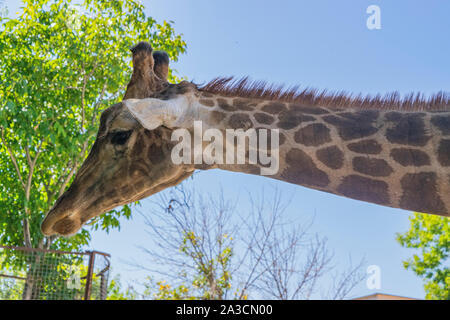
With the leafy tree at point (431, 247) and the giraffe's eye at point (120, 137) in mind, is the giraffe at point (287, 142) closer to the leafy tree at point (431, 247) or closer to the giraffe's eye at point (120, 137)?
the giraffe's eye at point (120, 137)

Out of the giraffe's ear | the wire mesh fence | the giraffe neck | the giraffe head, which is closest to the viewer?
the giraffe neck

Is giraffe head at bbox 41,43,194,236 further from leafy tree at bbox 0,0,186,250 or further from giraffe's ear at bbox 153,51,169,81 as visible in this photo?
leafy tree at bbox 0,0,186,250

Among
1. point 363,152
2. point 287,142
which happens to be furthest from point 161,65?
point 363,152

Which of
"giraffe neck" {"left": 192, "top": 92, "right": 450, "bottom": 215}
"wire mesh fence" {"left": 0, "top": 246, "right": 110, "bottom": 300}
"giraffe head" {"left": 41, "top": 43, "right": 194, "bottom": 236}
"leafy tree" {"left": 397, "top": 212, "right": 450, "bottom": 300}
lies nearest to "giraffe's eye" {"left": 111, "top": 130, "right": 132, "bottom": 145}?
"giraffe head" {"left": 41, "top": 43, "right": 194, "bottom": 236}

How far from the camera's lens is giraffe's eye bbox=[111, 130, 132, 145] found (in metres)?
1.95

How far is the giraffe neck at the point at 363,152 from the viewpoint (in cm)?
152

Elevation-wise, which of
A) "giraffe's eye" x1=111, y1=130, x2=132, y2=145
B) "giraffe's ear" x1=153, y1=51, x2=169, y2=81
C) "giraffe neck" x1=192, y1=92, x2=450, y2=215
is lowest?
"giraffe neck" x1=192, y1=92, x2=450, y2=215

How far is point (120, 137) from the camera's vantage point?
1952 mm

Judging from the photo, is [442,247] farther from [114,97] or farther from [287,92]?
[287,92]

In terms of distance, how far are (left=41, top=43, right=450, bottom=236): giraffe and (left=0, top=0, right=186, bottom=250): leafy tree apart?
4275 millimetres

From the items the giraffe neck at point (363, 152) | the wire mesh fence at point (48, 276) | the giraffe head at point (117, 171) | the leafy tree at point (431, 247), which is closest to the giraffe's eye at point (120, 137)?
the giraffe head at point (117, 171)

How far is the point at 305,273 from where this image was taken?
21.1 feet

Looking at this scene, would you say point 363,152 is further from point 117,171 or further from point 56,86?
point 56,86
